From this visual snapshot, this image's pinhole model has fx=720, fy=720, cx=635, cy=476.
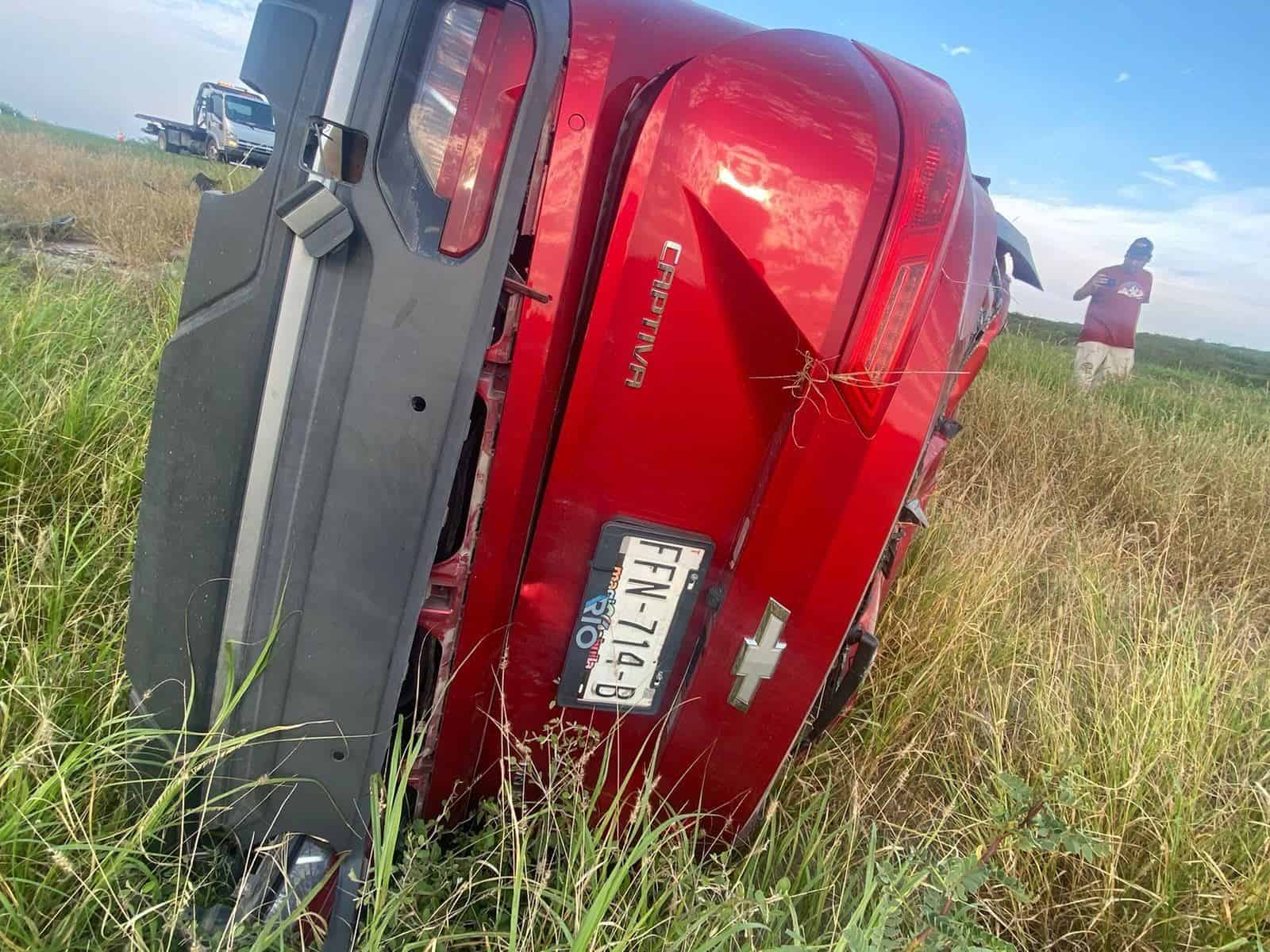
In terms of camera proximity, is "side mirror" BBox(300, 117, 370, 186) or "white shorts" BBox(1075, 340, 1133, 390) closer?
"side mirror" BBox(300, 117, 370, 186)

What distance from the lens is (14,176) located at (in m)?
7.50

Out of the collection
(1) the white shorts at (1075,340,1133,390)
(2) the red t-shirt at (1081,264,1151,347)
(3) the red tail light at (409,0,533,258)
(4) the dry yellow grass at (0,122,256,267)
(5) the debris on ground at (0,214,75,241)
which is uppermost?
(2) the red t-shirt at (1081,264,1151,347)

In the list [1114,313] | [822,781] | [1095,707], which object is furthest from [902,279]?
[1114,313]

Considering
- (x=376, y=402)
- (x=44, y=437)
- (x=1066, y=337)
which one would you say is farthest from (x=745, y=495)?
(x=1066, y=337)

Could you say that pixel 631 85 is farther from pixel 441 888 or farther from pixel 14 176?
pixel 14 176

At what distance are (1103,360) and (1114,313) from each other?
0.59m

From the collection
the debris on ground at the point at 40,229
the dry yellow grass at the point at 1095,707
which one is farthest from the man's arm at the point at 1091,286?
the debris on ground at the point at 40,229

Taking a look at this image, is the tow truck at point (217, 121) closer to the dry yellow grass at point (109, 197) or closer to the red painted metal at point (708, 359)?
the dry yellow grass at point (109, 197)

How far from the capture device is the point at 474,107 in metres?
1.32

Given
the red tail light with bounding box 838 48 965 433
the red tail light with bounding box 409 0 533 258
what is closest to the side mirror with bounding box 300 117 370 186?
the red tail light with bounding box 409 0 533 258

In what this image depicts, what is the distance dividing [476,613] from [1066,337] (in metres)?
9.15

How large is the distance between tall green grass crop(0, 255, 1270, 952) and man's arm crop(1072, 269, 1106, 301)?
4.77 m

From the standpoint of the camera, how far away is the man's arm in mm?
→ 7391

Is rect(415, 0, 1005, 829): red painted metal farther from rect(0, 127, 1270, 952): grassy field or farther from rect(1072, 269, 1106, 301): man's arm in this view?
rect(1072, 269, 1106, 301): man's arm
